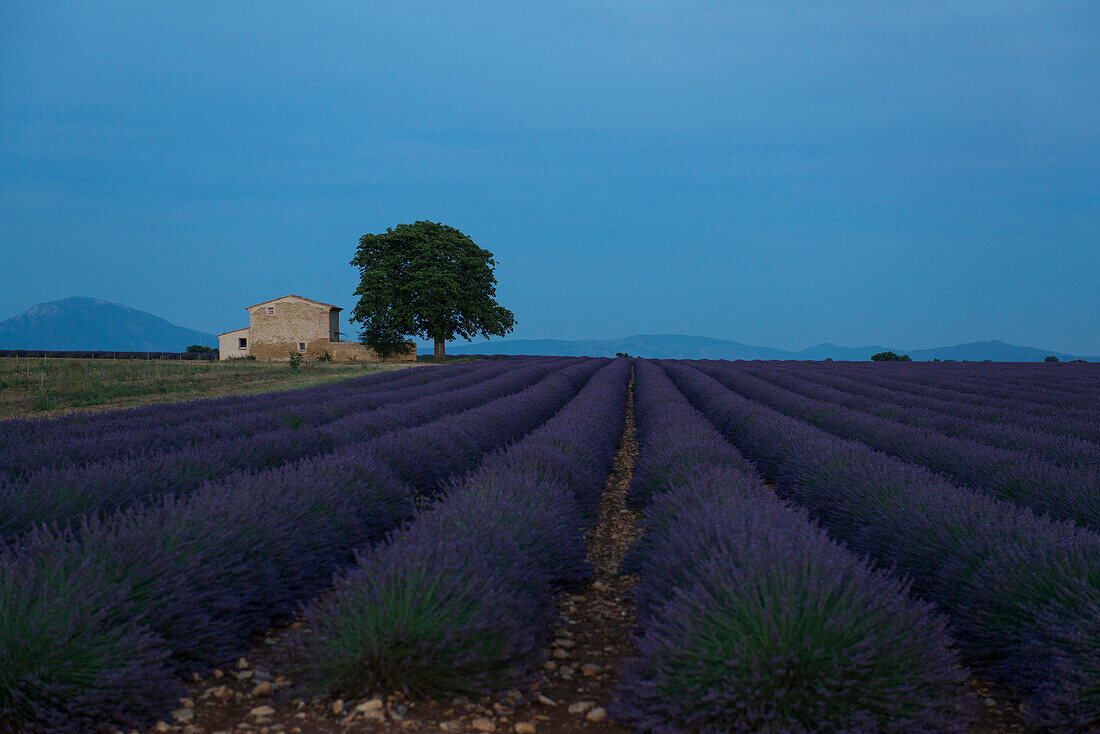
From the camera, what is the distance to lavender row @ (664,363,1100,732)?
7.32 feet

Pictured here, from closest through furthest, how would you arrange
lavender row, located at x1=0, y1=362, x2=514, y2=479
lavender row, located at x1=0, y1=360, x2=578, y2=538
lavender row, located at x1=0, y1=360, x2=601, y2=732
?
lavender row, located at x1=0, y1=360, x2=601, y2=732
lavender row, located at x1=0, y1=360, x2=578, y2=538
lavender row, located at x1=0, y1=362, x2=514, y2=479

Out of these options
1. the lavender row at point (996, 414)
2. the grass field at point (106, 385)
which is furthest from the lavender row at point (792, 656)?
the grass field at point (106, 385)

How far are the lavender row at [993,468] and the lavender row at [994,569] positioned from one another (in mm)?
629

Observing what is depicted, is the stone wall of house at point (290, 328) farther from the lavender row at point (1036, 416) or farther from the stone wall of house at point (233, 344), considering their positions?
the lavender row at point (1036, 416)

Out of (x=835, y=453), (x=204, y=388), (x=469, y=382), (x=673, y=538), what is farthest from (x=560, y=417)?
(x=204, y=388)

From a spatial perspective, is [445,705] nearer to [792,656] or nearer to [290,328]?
[792,656]

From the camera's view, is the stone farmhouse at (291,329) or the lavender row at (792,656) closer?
the lavender row at (792,656)

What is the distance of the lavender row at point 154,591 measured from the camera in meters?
2.14

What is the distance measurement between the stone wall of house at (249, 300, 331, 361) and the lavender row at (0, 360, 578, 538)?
3414 cm

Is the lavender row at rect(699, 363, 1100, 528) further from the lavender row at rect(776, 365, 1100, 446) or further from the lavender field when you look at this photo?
the lavender row at rect(776, 365, 1100, 446)

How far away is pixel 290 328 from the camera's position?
130 ft

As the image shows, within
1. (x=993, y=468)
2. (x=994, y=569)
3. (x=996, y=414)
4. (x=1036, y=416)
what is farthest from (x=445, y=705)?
(x=1036, y=416)

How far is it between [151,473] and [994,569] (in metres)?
4.70

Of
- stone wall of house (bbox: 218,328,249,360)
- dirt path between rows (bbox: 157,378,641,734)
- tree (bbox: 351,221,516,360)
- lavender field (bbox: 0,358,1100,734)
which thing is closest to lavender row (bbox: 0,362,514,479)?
lavender field (bbox: 0,358,1100,734)
